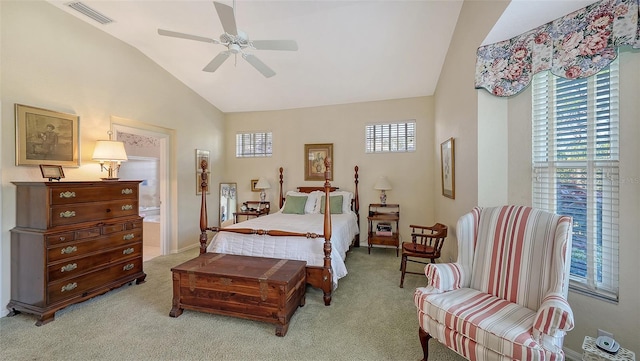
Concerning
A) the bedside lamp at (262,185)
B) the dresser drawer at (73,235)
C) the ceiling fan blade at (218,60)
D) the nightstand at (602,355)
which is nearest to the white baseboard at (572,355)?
the nightstand at (602,355)

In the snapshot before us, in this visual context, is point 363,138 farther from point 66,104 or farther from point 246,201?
point 66,104

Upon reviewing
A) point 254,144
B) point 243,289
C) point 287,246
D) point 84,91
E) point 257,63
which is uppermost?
point 257,63

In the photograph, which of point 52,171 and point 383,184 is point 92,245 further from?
point 383,184

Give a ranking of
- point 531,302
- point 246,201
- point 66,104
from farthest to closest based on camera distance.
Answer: point 246,201, point 66,104, point 531,302

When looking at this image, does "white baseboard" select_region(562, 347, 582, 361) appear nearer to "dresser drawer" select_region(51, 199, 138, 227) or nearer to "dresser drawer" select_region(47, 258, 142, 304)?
"dresser drawer" select_region(47, 258, 142, 304)

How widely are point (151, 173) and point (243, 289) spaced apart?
6145mm

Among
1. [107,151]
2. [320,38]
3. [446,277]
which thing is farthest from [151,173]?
[446,277]

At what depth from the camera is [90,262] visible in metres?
2.88

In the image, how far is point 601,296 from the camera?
1.83 metres

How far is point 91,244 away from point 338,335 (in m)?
2.77

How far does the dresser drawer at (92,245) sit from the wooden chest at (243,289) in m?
1.11

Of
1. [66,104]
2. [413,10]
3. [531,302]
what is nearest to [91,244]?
[66,104]

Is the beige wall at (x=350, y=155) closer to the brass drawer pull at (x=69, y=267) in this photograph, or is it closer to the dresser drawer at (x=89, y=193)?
the dresser drawer at (x=89, y=193)

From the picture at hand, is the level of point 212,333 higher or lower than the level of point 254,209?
lower
